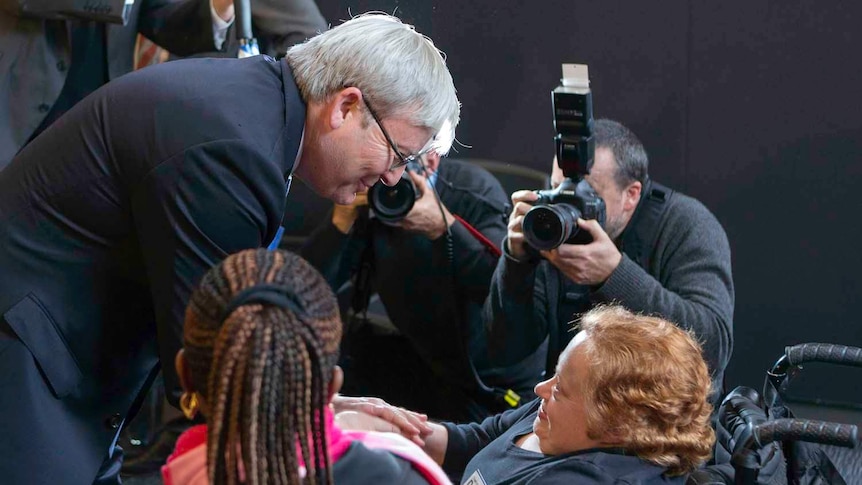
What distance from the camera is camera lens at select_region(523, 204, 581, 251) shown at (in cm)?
220

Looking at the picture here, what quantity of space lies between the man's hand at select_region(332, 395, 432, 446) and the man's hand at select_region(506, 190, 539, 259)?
72 cm

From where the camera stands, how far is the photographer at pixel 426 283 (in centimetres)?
270

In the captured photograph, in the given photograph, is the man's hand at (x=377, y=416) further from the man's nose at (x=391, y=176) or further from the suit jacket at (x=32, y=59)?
the suit jacket at (x=32, y=59)

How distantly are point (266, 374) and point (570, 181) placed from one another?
1.37m

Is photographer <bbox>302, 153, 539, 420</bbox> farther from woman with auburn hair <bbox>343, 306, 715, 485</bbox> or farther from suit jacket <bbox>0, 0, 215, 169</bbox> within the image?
woman with auburn hair <bbox>343, 306, 715, 485</bbox>

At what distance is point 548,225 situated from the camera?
87.4 inches

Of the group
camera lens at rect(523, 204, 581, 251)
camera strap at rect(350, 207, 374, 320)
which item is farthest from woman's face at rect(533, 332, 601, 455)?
camera strap at rect(350, 207, 374, 320)

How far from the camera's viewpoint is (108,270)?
1565 mm

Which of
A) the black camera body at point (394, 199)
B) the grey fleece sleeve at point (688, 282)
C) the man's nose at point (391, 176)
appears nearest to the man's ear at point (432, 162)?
the black camera body at point (394, 199)

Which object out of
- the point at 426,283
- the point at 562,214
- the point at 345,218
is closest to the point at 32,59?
the point at 345,218

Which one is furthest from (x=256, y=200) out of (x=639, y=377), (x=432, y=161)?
(x=432, y=161)

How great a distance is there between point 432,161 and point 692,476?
51.7 inches

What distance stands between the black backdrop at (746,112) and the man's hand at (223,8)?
58 cm

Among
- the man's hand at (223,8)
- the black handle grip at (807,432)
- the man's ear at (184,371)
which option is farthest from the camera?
the man's hand at (223,8)
